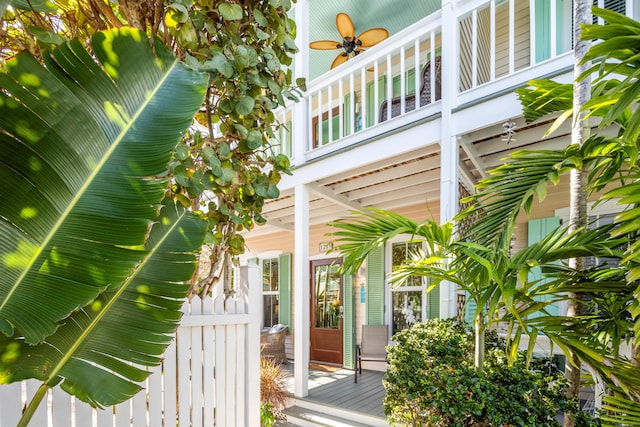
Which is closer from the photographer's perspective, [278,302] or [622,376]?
[622,376]

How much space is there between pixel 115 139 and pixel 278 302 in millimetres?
8138

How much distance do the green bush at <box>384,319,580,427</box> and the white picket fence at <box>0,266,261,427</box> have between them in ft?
3.39

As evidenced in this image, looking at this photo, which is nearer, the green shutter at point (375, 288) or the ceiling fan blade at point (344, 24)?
the ceiling fan blade at point (344, 24)

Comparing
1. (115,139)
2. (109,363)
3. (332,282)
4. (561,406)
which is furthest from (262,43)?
(332,282)

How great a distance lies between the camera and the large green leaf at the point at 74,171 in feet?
3.25

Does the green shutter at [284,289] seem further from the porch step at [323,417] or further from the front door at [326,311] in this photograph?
the porch step at [323,417]

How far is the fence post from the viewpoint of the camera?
7.85 feet

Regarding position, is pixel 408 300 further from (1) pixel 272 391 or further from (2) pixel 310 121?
(2) pixel 310 121

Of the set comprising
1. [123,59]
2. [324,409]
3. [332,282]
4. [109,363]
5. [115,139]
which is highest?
[123,59]

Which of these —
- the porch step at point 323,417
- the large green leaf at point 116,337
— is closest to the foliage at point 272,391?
the porch step at point 323,417

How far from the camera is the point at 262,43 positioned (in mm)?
1955

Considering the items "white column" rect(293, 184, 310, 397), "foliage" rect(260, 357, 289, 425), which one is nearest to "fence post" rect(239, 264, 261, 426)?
"foliage" rect(260, 357, 289, 425)

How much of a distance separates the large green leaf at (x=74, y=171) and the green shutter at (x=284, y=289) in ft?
24.5

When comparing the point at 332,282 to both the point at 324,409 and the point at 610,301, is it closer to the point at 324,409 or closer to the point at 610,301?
the point at 324,409
